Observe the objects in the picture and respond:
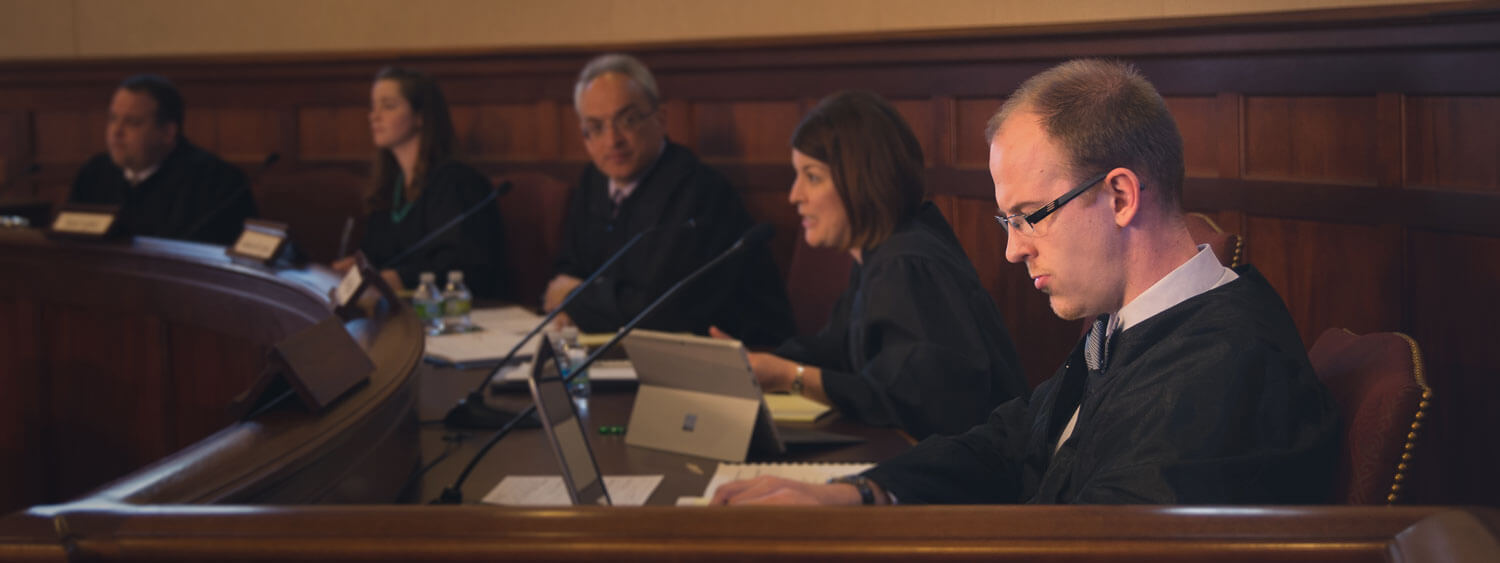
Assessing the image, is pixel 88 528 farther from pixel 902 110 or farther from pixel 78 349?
pixel 902 110

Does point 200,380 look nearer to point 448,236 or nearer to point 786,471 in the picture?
point 448,236

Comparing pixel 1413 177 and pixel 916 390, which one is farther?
pixel 1413 177

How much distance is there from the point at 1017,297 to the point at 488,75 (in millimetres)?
2923

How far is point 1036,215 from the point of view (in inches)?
52.2

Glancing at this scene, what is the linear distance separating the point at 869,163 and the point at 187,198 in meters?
3.17

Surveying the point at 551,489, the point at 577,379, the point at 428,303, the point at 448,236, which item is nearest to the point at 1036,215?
the point at 551,489

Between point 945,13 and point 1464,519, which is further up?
point 945,13

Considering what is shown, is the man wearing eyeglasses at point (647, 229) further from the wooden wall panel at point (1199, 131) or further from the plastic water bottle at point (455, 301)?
the wooden wall panel at point (1199, 131)

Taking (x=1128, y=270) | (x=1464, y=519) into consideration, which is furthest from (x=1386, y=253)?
(x=1464, y=519)

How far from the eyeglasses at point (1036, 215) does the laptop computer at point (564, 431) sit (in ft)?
2.03

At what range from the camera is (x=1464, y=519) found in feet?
2.34

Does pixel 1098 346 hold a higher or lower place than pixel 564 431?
higher

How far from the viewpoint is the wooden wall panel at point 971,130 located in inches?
143

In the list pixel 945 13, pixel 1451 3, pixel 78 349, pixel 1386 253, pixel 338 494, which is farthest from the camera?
pixel 945 13
